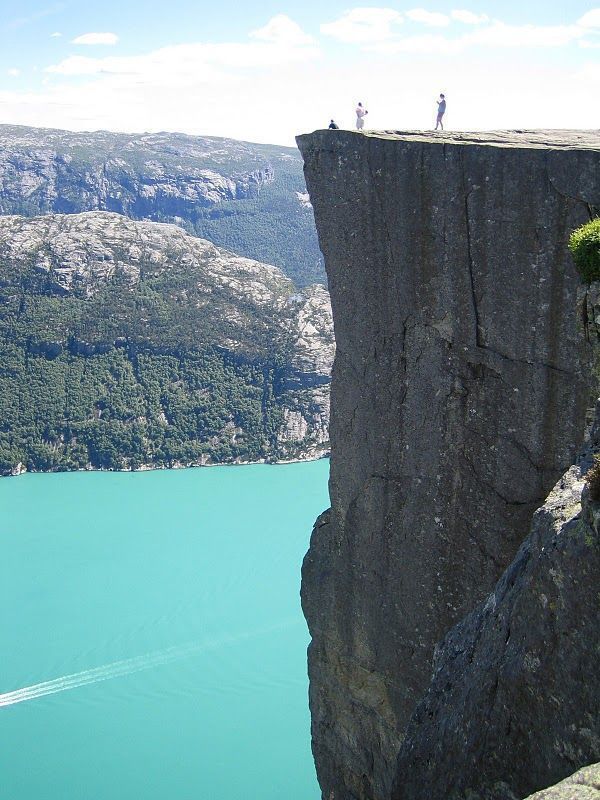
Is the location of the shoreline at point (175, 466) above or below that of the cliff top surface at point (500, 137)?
below

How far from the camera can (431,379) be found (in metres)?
7.59

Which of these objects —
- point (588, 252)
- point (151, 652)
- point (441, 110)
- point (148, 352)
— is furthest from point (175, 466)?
point (588, 252)

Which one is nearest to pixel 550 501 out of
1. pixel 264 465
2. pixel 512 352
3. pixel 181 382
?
pixel 512 352

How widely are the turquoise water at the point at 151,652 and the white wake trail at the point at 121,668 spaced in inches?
2.1

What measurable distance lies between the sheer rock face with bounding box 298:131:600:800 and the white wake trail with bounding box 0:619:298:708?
1751 centimetres

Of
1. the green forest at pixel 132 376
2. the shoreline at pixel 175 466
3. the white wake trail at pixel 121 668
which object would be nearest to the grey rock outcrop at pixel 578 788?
the white wake trail at pixel 121 668

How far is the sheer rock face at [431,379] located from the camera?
270 inches

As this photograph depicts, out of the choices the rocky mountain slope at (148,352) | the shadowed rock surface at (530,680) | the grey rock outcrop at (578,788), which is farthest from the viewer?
the rocky mountain slope at (148,352)

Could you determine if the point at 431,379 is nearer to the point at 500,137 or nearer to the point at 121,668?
the point at 500,137

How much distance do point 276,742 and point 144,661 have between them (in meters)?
6.38

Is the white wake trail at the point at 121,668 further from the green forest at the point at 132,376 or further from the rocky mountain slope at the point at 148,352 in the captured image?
the green forest at the point at 132,376

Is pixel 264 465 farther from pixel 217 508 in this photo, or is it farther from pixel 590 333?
pixel 590 333

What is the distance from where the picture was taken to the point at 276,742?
21234mm

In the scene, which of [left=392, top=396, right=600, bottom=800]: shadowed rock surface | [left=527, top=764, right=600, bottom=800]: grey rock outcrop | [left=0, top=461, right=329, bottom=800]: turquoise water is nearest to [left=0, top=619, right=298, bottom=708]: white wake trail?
[left=0, top=461, right=329, bottom=800]: turquoise water
